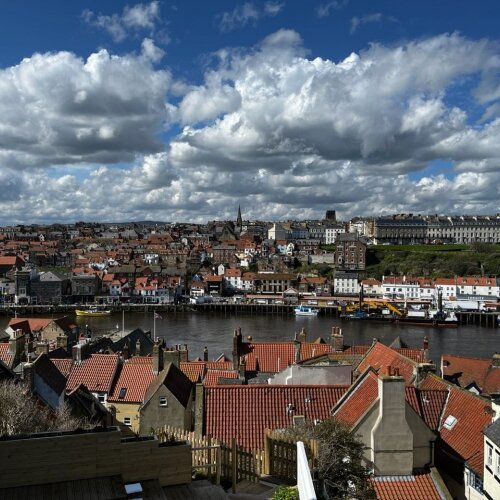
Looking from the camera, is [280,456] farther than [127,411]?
No

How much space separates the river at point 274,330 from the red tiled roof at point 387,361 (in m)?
23.2

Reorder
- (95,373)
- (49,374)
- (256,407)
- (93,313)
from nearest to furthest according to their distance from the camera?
1. (256,407)
2. (49,374)
3. (95,373)
4. (93,313)

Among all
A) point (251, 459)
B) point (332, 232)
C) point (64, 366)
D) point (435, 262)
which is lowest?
point (64, 366)

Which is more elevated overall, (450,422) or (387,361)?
(387,361)

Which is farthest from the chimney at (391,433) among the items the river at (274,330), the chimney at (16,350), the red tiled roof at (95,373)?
the river at (274,330)

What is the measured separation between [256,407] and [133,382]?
795 centimetres

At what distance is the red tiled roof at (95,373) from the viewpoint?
61.3ft

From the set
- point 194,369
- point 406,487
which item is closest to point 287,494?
point 406,487

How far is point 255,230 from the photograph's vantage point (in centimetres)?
16875

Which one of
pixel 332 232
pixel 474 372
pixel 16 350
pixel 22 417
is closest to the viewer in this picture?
pixel 22 417

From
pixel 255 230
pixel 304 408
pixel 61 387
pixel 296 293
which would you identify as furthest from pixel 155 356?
pixel 255 230

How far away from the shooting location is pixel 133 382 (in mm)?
19031

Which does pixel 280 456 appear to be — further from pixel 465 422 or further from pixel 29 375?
pixel 29 375

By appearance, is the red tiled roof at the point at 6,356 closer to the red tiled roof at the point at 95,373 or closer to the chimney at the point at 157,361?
the red tiled roof at the point at 95,373
